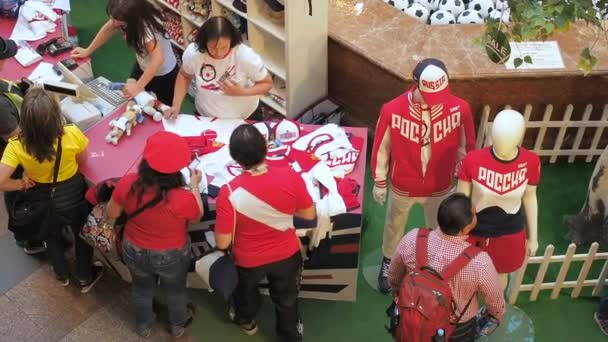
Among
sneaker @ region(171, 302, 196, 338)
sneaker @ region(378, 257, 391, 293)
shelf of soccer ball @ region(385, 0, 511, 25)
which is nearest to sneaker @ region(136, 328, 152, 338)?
sneaker @ region(171, 302, 196, 338)

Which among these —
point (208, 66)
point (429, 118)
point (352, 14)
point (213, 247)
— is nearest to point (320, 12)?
point (352, 14)

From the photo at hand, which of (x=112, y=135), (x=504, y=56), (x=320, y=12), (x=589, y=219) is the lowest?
(x=589, y=219)

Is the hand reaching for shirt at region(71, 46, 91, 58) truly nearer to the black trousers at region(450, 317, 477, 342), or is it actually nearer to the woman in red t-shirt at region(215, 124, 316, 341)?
the woman in red t-shirt at region(215, 124, 316, 341)

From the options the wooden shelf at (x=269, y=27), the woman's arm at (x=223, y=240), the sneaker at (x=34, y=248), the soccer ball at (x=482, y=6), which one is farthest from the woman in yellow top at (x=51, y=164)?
the soccer ball at (x=482, y=6)

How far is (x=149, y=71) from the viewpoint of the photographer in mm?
4102

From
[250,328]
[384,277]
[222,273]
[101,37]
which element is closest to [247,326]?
[250,328]

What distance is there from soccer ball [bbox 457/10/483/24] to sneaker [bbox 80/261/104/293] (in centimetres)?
323

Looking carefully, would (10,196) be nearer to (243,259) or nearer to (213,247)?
(213,247)

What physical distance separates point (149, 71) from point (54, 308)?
1.58 metres

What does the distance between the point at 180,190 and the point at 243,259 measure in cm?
45

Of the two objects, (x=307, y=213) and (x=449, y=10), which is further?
(x=449, y=10)

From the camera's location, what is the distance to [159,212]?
123 inches

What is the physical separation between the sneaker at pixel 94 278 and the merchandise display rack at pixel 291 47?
176 cm

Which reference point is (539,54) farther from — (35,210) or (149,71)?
(35,210)
